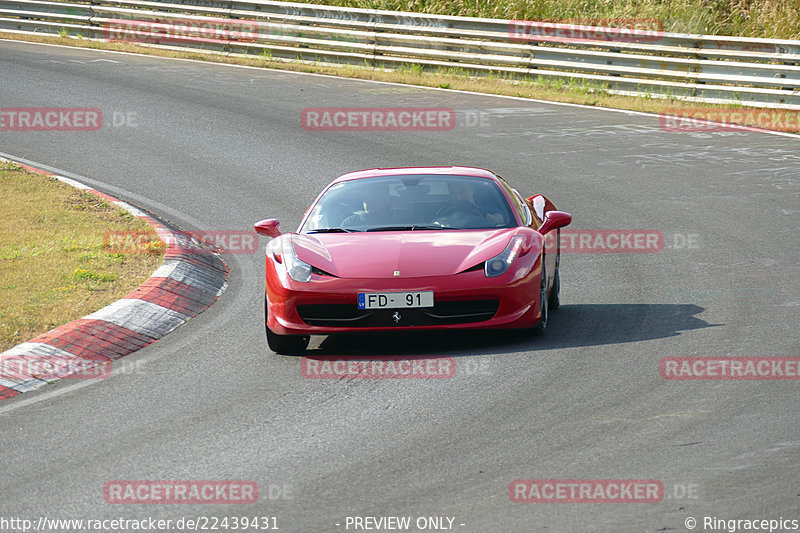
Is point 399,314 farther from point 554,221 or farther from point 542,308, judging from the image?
point 554,221

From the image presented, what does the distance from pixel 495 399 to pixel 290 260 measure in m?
2.18

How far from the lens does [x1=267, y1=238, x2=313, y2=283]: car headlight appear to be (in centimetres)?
796

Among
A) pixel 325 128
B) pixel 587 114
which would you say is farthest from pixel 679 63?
pixel 325 128

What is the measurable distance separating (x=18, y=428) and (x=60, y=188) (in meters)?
7.57

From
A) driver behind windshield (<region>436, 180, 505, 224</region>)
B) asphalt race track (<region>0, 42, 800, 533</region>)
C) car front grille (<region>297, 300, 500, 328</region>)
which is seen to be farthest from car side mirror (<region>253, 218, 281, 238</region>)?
driver behind windshield (<region>436, 180, 505, 224</region>)

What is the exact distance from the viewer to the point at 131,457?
19.1ft

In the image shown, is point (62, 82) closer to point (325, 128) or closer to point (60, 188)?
point (325, 128)

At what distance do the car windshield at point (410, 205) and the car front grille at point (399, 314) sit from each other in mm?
988

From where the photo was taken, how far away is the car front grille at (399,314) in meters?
7.70

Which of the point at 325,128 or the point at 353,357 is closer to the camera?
the point at 353,357

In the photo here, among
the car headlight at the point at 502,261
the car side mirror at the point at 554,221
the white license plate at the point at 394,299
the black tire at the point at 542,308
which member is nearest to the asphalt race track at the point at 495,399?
the black tire at the point at 542,308

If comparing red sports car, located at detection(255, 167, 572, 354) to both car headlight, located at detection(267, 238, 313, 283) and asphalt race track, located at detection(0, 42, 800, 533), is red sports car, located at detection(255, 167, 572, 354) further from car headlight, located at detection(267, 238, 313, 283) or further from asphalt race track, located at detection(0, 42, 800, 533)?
asphalt race track, located at detection(0, 42, 800, 533)

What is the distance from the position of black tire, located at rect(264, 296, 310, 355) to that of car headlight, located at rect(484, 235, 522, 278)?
140 centimetres

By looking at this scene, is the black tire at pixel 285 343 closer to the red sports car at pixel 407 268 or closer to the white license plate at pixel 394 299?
the red sports car at pixel 407 268
